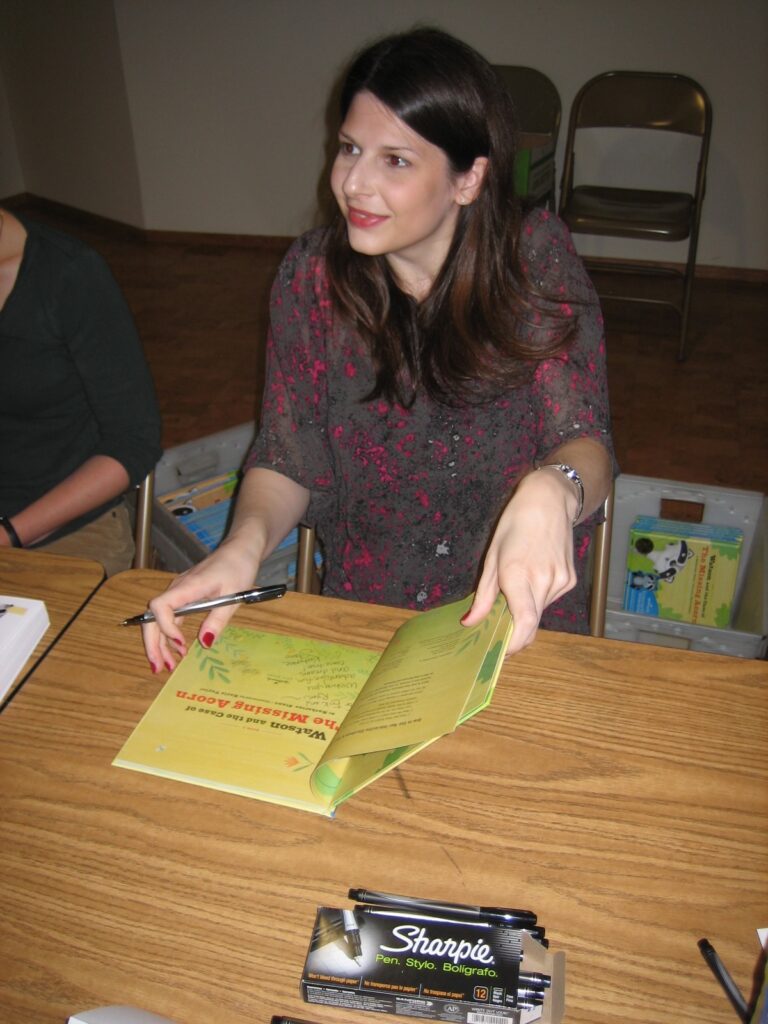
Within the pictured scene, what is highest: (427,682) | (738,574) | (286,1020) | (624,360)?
(427,682)

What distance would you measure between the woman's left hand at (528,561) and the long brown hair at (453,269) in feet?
1.22

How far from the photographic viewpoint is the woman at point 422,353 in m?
1.13

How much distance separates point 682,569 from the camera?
74.9 inches

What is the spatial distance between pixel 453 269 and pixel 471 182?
115 mm

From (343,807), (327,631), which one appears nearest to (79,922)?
(343,807)

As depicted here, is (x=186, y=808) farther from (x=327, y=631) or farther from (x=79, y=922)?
(x=327, y=631)

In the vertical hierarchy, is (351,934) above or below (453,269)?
below

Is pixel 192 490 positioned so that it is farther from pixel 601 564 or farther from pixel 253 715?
pixel 253 715

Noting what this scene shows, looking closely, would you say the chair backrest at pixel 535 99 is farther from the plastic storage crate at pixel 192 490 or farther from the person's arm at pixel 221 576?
the person's arm at pixel 221 576

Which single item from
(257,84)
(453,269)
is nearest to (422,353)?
(453,269)

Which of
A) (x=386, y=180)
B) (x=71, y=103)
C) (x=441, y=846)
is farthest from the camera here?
(x=71, y=103)

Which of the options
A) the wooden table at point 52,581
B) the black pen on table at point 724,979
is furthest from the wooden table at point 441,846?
the wooden table at point 52,581

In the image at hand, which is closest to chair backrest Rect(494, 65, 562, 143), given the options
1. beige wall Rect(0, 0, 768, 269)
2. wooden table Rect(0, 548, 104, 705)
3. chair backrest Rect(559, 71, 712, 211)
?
chair backrest Rect(559, 71, 712, 211)

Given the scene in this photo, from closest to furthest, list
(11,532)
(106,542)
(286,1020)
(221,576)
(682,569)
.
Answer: (286,1020) < (221,576) < (11,532) < (106,542) < (682,569)
